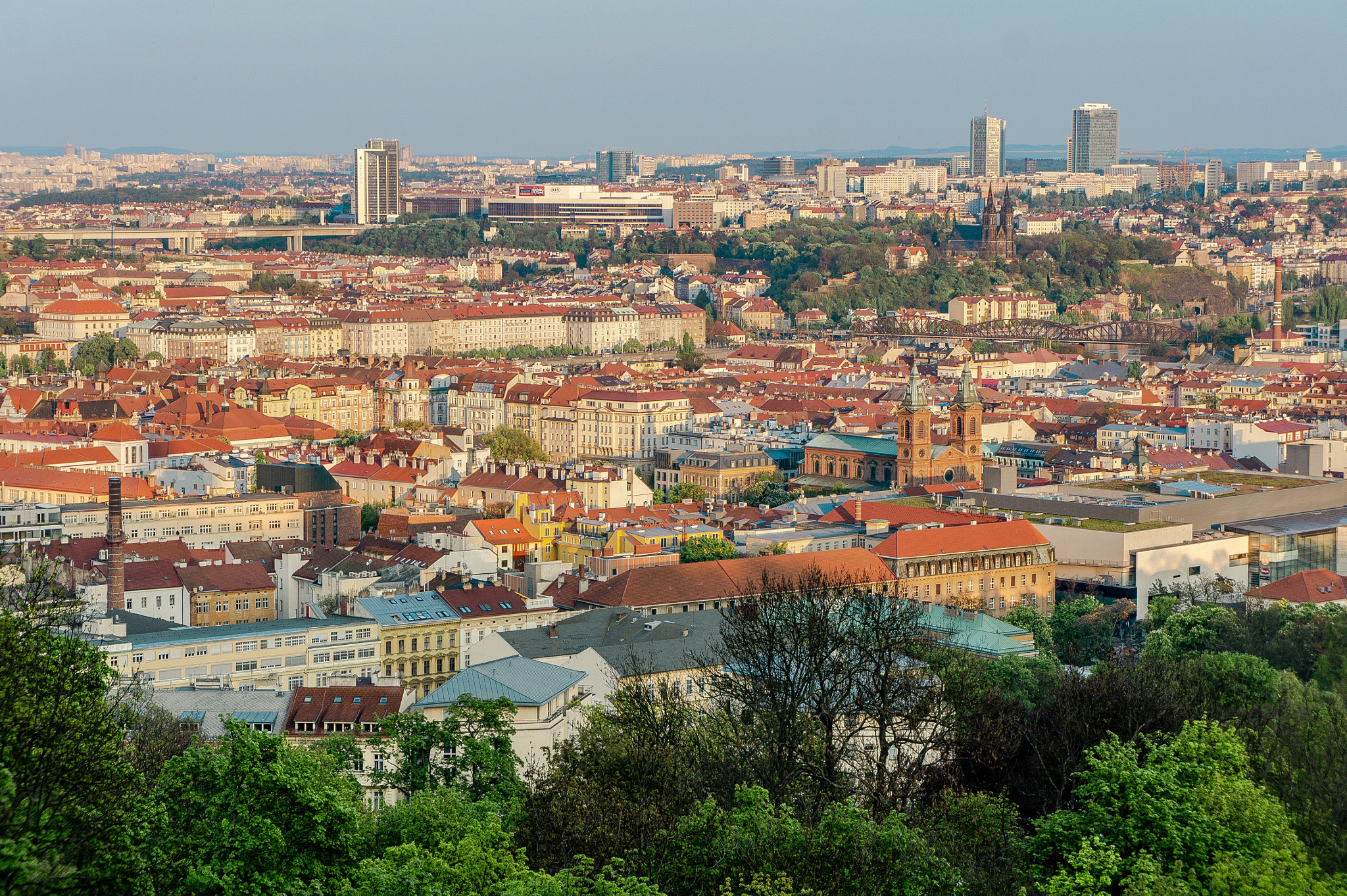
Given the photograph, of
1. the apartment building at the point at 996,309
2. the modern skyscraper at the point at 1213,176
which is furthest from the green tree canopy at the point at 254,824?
the modern skyscraper at the point at 1213,176

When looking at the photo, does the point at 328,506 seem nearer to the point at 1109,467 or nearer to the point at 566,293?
the point at 1109,467

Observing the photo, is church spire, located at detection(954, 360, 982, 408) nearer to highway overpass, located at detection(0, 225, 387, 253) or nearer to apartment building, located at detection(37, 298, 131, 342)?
apartment building, located at detection(37, 298, 131, 342)

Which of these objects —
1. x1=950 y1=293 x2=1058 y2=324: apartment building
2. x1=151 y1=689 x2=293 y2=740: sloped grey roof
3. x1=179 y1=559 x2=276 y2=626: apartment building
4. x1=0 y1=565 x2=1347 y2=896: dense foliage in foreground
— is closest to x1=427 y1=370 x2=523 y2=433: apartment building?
x1=179 y1=559 x2=276 y2=626: apartment building

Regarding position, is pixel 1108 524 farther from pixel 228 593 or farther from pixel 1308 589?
pixel 228 593

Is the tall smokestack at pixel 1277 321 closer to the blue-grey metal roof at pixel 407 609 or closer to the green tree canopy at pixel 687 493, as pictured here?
the green tree canopy at pixel 687 493

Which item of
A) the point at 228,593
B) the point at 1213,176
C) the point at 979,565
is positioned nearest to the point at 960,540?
the point at 979,565

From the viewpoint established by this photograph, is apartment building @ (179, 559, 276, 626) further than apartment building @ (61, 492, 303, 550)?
No

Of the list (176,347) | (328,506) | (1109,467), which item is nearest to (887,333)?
(176,347)
